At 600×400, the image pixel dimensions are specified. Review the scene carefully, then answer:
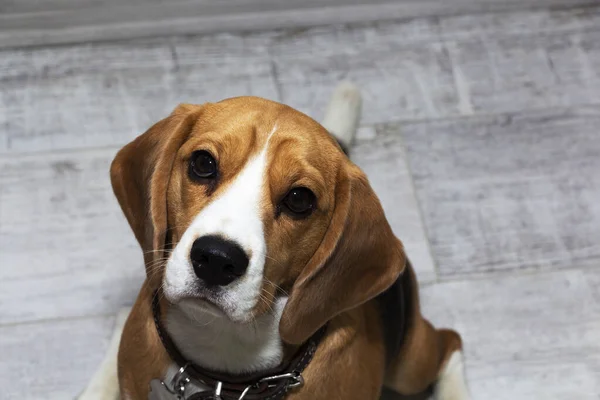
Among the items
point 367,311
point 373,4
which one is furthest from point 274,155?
point 373,4

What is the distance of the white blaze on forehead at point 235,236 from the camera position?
161 centimetres

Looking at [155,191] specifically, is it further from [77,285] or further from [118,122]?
[118,122]

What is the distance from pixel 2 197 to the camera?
288 centimetres

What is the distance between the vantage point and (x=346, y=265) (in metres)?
1.87

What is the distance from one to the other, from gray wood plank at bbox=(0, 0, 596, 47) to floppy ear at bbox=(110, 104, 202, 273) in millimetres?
1513

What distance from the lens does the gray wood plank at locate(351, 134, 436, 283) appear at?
2.87m

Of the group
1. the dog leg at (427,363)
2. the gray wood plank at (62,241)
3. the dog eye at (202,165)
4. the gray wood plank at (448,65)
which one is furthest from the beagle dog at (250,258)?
the gray wood plank at (448,65)

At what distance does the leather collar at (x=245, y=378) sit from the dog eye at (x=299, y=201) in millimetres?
332

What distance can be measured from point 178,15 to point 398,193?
3.92ft

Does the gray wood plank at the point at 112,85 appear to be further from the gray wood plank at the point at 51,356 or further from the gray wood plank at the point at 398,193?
the gray wood plank at the point at 51,356

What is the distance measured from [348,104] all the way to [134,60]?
2.92 feet

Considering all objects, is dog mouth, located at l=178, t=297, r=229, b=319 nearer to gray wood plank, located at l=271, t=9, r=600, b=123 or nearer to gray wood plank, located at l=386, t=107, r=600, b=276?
gray wood plank, located at l=386, t=107, r=600, b=276

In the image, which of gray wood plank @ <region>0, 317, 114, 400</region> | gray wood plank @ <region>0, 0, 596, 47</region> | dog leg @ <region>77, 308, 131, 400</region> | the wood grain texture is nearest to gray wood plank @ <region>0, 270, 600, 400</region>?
gray wood plank @ <region>0, 317, 114, 400</region>

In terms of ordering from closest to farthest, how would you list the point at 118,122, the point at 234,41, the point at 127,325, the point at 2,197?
the point at 127,325 < the point at 2,197 < the point at 118,122 < the point at 234,41
